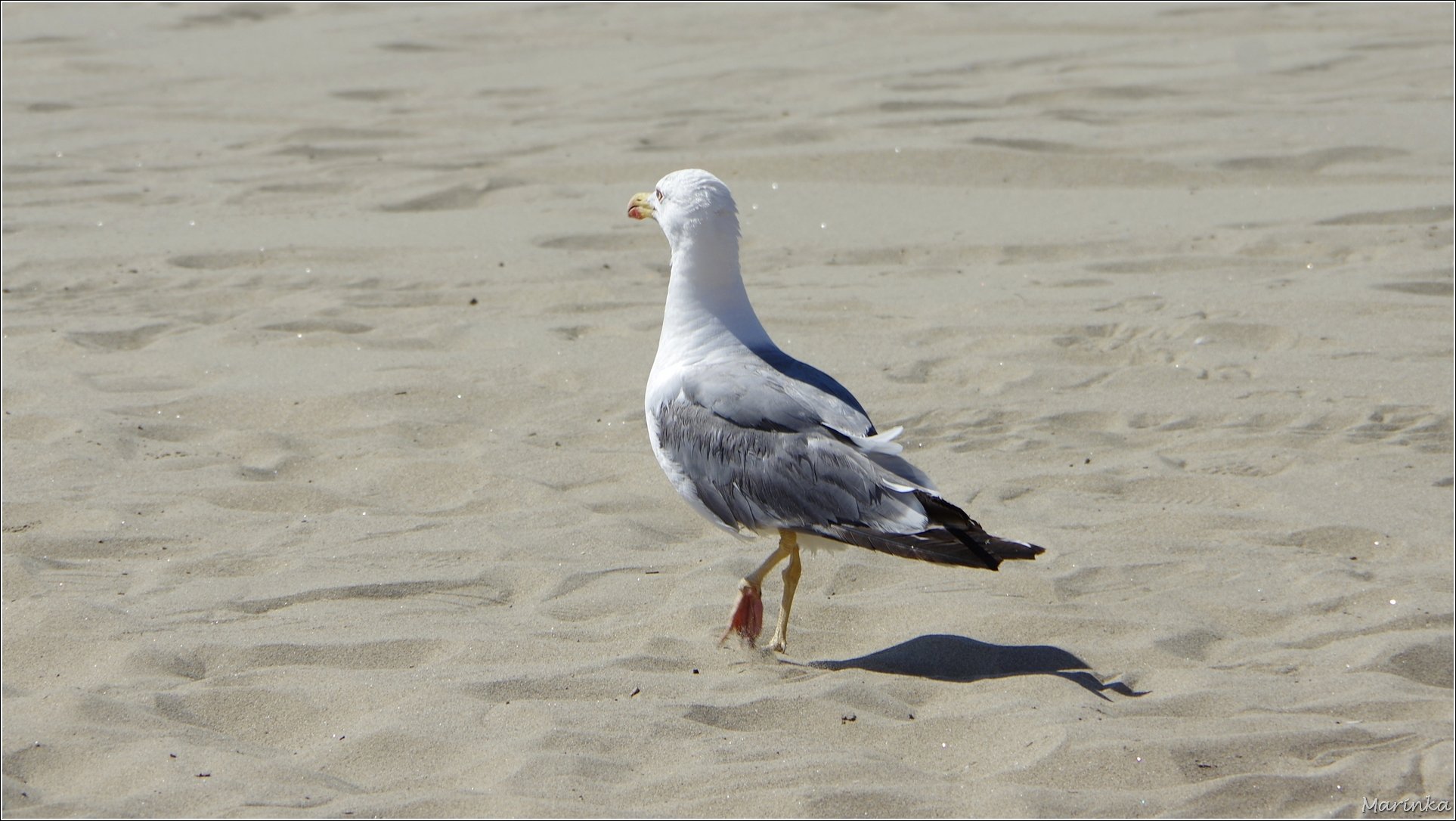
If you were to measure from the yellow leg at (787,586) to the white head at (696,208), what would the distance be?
925 millimetres

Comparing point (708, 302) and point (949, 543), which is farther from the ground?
point (708, 302)

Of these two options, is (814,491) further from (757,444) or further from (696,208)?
(696,208)

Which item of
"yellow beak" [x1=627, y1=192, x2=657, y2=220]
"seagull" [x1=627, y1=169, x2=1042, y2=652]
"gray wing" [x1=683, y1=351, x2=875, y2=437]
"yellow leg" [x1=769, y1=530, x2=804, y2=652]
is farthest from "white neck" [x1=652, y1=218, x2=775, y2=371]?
"yellow leg" [x1=769, y1=530, x2=804, y2=652]

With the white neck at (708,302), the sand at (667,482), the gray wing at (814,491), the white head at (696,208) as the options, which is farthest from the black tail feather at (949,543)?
the white head at (696,208)

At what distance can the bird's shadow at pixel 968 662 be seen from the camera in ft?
13.3

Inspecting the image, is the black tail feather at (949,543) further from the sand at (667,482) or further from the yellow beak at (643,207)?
the yellow beak at (643,207)

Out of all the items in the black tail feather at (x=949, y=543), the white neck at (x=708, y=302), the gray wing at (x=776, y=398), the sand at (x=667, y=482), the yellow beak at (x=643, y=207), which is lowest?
the sand at (x=667, y=482)

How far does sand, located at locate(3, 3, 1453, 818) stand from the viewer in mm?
3559

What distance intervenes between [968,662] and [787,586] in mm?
A: 520

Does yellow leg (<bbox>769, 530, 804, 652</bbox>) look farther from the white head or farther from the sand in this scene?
the white head

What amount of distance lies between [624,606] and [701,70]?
8.77 m

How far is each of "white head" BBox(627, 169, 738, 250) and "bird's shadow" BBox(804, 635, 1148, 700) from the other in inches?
49.7

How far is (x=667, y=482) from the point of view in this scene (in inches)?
215

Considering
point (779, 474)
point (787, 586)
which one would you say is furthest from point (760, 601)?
point (779, 474)
